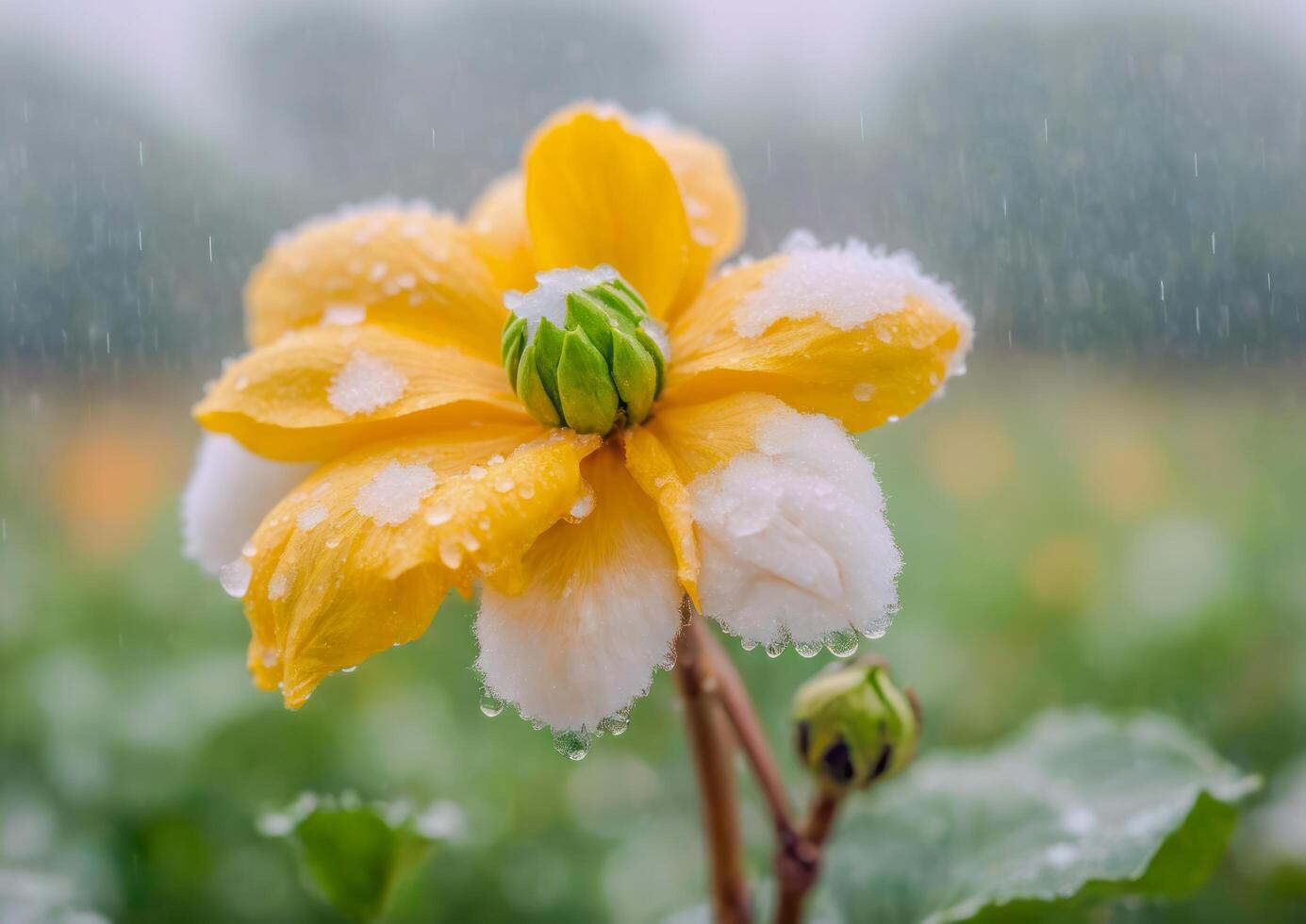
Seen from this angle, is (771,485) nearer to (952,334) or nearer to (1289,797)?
(952,334)

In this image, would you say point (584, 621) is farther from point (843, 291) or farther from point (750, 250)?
point (750, 250)

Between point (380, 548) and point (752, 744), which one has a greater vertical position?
point (380, 548)

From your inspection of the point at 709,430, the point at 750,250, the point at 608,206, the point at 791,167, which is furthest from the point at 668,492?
the point at 791,167

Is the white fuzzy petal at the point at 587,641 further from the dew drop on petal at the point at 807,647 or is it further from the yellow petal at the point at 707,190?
the yellow petal at the point at 707,190

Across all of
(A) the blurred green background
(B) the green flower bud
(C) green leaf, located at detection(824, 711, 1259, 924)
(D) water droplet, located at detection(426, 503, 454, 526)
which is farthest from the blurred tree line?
(D) water droplet, located at detection(426, 503, 454, 526)

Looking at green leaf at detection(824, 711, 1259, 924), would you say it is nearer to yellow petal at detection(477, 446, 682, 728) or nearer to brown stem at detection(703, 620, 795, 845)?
brown stem at detection(703, 620, 795, 845)

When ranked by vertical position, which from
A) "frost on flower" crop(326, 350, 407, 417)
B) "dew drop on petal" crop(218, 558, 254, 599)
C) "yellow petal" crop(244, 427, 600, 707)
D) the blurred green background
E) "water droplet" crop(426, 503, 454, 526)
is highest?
"frost on flower" crop(326, 350, 407, 417)
